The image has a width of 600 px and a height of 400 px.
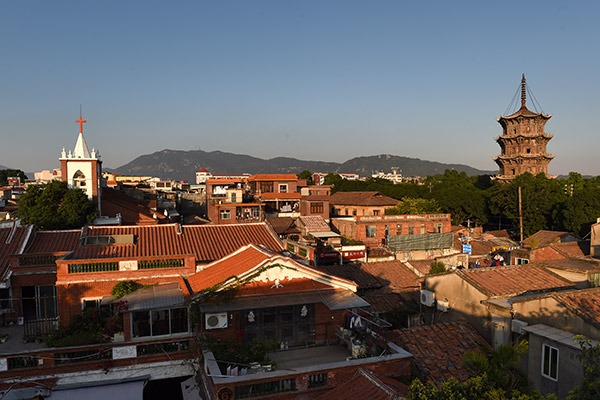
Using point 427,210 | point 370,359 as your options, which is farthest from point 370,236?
point 370,359

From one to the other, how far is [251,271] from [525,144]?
69.2 m

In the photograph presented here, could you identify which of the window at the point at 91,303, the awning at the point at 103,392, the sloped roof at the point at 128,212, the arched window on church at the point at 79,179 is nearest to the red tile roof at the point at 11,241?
the window at the point at 91,303

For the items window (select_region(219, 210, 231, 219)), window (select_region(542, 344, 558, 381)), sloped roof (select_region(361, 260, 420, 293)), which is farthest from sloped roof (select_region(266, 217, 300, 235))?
window (select_region(542, 344, 558, 381))

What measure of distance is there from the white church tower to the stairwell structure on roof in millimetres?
59313

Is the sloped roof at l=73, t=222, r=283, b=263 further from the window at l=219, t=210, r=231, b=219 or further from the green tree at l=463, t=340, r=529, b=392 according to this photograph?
the window at l=219, t=210, r=231, b=219

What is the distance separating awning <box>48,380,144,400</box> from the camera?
11836 mm

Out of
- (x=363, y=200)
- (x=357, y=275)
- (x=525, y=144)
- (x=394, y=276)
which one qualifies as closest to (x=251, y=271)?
(x=357, y=275)

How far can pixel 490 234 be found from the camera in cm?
5200

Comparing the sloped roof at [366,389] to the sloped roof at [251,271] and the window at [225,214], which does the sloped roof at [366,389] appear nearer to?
the sloped roof at [251,271]

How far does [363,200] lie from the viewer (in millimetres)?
54906

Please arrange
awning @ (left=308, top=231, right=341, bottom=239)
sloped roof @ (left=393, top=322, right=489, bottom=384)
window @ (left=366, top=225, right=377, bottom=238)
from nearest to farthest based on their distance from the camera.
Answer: sloped roof @ (left=393, top=322, right=489, bottom=384)
awning @ (left=308, top=231, right=341, bottom=239)
window @ (left=366, top=225, right=377, bottom=238)

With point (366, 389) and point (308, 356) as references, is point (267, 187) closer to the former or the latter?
point (308, 356)

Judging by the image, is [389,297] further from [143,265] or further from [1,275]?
[1,275]

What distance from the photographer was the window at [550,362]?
11672mm
